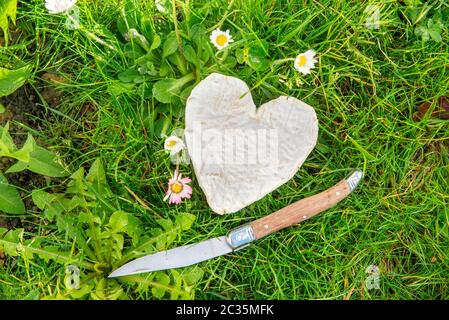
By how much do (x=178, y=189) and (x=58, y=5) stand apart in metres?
0.74

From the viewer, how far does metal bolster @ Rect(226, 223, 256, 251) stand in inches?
67.6

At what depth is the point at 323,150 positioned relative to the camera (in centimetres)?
182

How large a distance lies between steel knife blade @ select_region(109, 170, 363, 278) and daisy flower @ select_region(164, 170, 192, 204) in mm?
158

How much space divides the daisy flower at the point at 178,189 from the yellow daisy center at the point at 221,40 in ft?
1.47

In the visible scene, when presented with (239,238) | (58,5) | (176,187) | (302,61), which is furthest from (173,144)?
(58,5)

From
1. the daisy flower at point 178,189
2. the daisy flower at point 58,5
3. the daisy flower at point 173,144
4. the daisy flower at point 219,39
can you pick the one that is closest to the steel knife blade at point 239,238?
the daisy flower at point 178,189

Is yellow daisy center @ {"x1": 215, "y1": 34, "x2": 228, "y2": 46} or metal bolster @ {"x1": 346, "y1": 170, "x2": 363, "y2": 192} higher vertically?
yellow daisy center @ {"x1": 215, "y1": 34, "x2": 228, "y2": 46}

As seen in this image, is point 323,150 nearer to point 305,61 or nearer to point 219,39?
point 305,61

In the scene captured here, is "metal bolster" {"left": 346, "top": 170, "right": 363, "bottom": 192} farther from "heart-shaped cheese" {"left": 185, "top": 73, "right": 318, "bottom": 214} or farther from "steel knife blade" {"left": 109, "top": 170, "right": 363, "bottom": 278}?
"heart-shaped cheese" {"left": 185, "top": 73, "right": 318, "bottom": 214}

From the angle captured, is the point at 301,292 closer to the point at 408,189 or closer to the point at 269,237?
the point at 269,237

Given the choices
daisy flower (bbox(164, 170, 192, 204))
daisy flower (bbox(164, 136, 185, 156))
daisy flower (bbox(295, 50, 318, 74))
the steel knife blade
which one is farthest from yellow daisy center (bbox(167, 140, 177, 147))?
daisy flower (bbox(295, 50, 318, 74))

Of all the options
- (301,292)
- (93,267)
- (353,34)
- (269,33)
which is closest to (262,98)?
(269,33)
